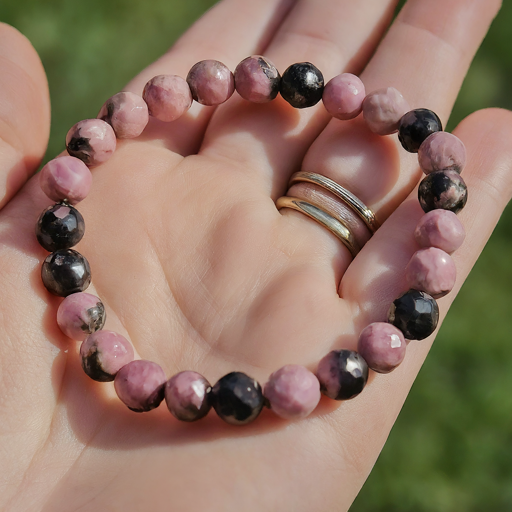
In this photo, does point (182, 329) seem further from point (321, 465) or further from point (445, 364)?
point (445, 364)

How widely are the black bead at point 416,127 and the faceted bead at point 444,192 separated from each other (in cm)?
16

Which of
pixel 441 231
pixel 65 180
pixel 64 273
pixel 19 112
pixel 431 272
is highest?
pixel 441 231

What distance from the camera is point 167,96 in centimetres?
192

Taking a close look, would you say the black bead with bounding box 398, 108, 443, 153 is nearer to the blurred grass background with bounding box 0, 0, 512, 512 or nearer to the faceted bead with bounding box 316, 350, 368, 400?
the faceted bead with bounding box 316, 350, 368, 400

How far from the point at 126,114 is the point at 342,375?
104 centimetres

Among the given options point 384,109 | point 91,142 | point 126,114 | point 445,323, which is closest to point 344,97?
point 384,109

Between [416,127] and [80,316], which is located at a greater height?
Answer: [416,127]

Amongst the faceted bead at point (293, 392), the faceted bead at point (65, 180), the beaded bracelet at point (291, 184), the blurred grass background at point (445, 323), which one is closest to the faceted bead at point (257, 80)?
the beaded bracelet at point (291, 184)

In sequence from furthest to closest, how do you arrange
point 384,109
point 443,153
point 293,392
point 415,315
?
point 384,109 < point 443,153 < point 415,315 < point 293,392

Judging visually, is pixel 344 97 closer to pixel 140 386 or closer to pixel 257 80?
pixel 257 80

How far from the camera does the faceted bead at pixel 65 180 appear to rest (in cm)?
172

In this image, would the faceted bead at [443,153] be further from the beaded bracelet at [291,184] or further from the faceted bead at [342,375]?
the faceted bead at [342,375]

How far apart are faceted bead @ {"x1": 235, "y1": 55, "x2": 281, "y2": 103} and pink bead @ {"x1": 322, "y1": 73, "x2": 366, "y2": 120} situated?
172mm

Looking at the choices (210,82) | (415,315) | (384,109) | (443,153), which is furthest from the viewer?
(210,82)
